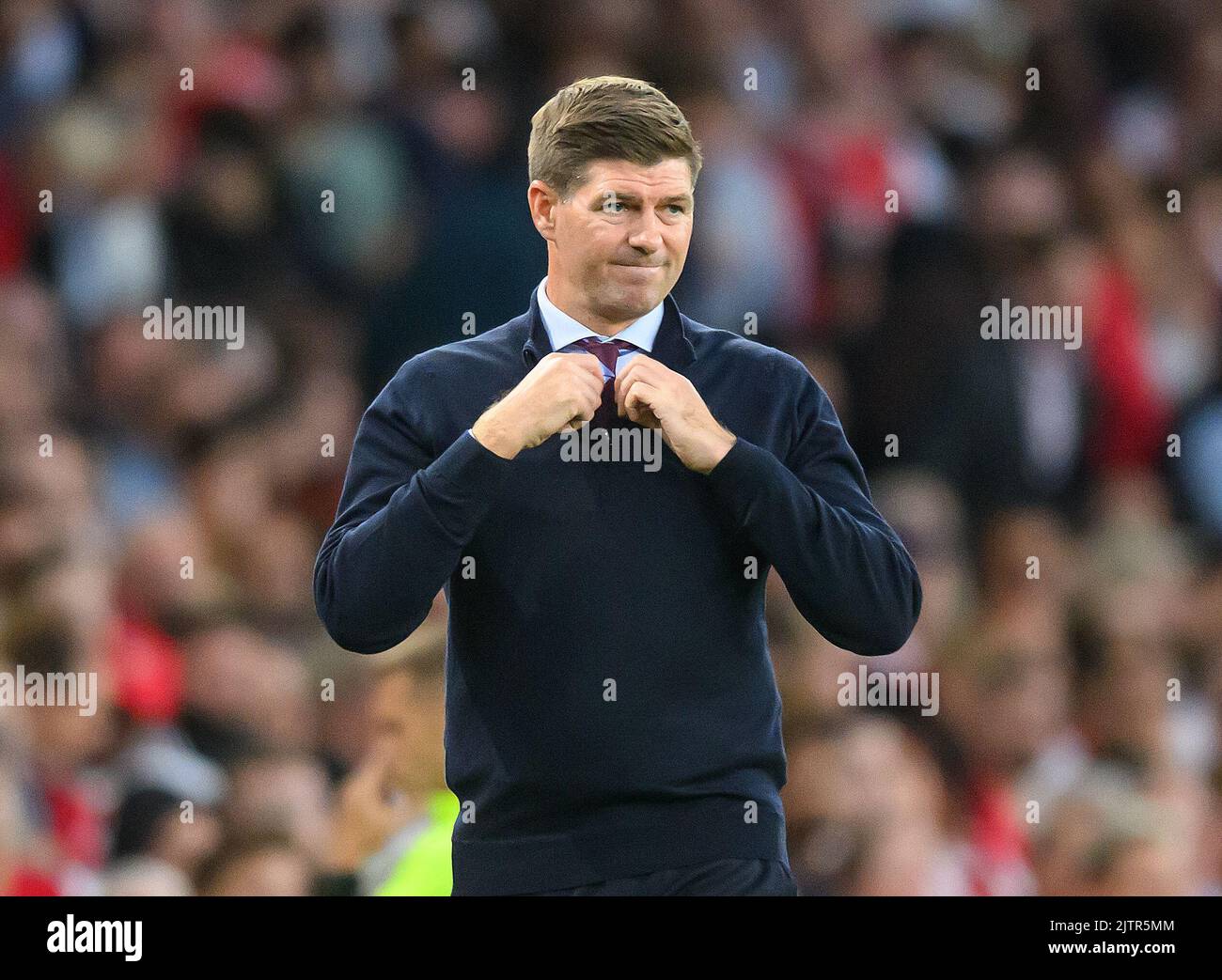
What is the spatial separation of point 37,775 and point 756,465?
7.13 ft

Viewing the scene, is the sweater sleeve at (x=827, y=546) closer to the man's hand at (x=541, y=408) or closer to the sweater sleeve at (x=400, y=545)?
the man's hand at (x=541, y=408)

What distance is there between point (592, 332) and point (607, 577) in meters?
0.32

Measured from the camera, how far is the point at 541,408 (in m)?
2.08

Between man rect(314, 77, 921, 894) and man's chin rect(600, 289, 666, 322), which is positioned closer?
man rect(314, 77, 921, 894)

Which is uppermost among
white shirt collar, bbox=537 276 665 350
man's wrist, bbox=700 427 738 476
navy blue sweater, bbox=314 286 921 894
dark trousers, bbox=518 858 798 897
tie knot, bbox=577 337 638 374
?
white shirt collar, bbox=537 276 665 350

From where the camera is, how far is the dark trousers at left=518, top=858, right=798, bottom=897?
2111mm

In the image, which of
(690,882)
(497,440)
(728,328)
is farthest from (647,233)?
(728,328)

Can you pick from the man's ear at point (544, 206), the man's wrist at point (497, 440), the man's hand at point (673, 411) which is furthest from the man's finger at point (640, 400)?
the man's ear at point (544, 206)

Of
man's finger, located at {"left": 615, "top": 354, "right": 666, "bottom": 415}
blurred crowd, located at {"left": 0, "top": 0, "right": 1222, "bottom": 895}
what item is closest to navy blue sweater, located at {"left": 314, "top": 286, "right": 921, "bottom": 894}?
man's finger, located at {"left": 615, "top": 354, "right": 666, "bottom": 415}

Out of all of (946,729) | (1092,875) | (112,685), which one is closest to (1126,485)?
(946,729)

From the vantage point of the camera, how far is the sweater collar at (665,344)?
7.47 feet

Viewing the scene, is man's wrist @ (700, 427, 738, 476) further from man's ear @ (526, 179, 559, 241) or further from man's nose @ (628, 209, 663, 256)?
man's ear @ (526, 179, 559, 241)

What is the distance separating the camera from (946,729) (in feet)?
13.3

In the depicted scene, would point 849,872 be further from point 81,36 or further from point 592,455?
point 81,36
